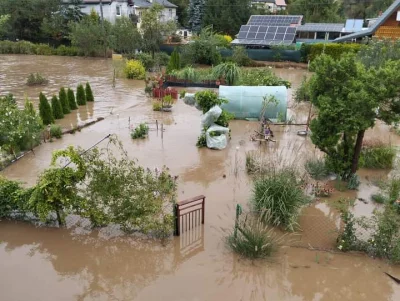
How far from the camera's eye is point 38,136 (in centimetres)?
1249

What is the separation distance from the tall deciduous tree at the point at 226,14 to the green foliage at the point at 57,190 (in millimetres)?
37111

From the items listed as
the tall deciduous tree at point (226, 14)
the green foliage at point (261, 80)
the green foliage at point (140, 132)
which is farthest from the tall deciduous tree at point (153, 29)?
the green foliage at point (140, 132)

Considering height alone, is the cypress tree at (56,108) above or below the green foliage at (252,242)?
above

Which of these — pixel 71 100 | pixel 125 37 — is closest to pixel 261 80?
pixel 71 100

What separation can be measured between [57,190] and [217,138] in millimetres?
6079

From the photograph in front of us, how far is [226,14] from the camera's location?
4138 cm

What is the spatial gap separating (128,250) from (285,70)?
25630mm

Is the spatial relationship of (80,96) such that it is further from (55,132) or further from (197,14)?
(197,14)

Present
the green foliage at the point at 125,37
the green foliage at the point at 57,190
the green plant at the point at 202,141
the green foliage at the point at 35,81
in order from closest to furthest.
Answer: the green foliage at the point at 57,190
the green plant at the point at 202,141
the green foliage at the point at 35,81
the green foliage at the point at 125,37

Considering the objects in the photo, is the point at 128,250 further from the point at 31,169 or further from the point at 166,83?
the point at 166,83

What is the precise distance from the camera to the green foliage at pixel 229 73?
2061 centimetres

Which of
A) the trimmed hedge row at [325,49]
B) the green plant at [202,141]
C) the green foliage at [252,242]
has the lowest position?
the green foliage at [252,242]

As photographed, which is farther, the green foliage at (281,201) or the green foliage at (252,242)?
the green foliage at (281,201)

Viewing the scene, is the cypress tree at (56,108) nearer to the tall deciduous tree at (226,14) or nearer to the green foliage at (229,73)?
the green foliage at (229,73)
